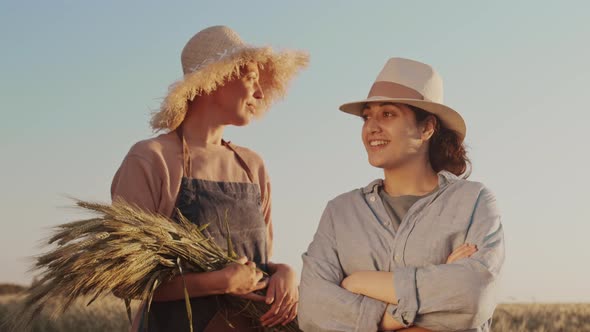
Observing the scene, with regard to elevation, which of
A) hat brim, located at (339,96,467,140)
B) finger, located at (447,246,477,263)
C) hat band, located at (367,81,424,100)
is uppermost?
hat band, located at (367,81,424,100)

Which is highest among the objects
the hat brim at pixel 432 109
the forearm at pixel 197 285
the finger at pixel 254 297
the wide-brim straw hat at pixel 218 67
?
the wide-brim straw hat at pixel 218 67

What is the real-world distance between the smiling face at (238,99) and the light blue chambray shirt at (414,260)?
99 cm

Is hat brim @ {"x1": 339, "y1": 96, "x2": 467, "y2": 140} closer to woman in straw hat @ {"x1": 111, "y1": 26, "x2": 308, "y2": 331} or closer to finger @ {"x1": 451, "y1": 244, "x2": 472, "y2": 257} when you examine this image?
finger @ {"x1": 451, "y1": 244, "x2": 472, "y2": 257}

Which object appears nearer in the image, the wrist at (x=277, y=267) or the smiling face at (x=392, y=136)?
the smiling face at (x=392, y=136)

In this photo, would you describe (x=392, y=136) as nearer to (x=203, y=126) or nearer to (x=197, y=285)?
(x=197, y=285)

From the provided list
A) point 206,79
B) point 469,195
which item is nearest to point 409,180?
point 469,195

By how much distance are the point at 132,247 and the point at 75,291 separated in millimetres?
295

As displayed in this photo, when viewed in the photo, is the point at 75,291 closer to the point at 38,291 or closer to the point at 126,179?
the point at 38,291

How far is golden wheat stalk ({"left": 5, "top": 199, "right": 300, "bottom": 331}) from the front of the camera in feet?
10.8

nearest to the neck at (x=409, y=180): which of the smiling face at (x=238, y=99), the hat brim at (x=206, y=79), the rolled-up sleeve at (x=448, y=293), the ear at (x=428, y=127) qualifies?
the ear at (x=428, y=127)

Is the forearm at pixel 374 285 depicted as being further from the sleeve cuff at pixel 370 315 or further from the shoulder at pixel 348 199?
the shoulder at pixel 348 199

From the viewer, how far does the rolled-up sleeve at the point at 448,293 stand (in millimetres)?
2732

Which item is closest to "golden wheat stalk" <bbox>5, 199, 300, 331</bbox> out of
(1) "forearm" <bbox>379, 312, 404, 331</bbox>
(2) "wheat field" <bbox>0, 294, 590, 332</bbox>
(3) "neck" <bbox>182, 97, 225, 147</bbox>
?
(3) "neck" <bbox>182, 97, 225, 147</bbox>

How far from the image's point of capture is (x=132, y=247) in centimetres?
333
